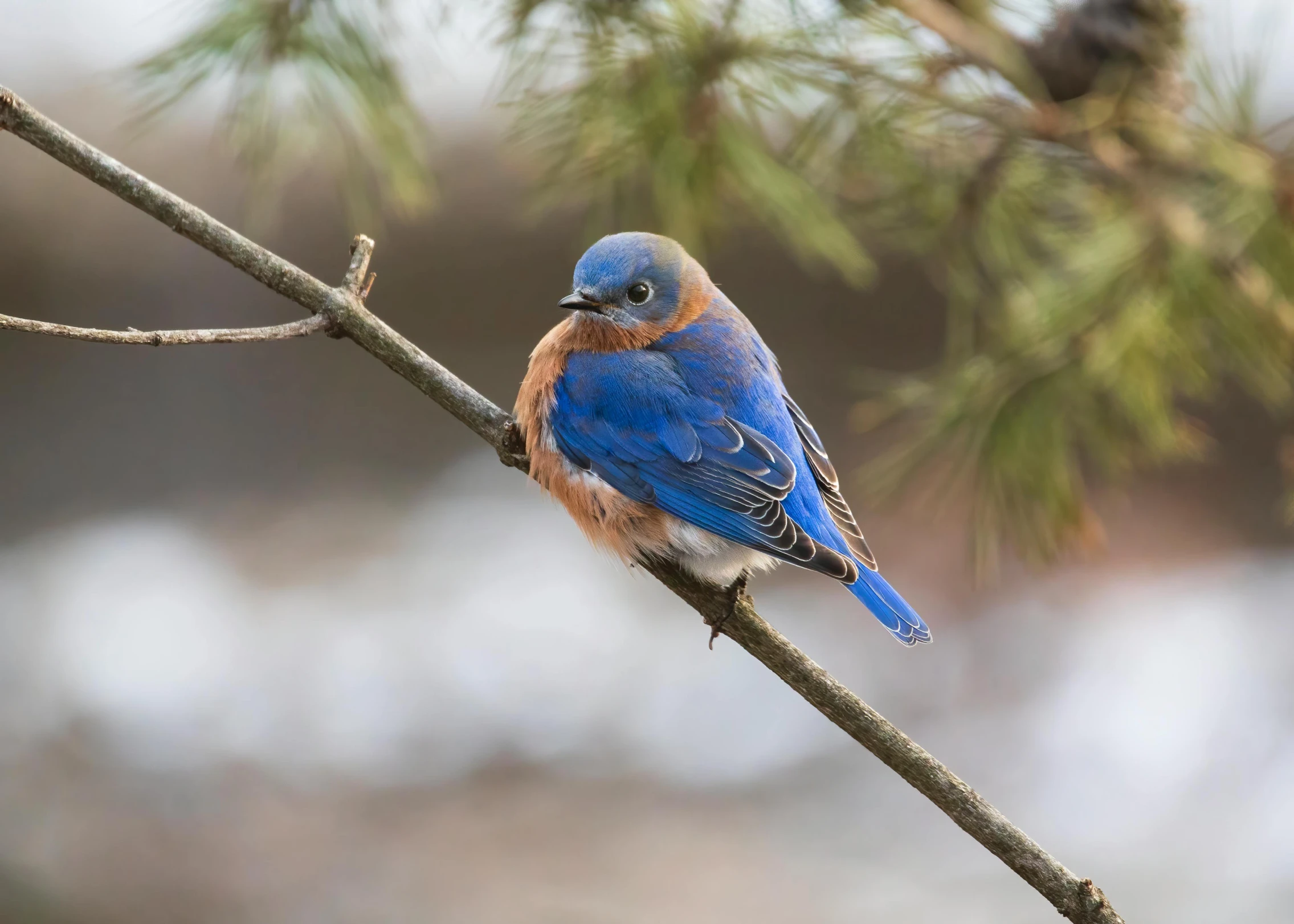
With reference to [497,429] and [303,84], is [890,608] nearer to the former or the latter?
[497,429]

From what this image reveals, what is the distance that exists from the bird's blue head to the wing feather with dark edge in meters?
0.27

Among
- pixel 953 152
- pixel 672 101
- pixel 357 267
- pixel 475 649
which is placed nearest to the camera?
pixel 357 267

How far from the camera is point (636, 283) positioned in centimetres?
201

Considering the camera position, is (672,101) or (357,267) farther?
(672,101)

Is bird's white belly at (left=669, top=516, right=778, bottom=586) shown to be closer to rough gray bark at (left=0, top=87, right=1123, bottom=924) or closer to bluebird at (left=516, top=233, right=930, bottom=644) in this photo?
bluebird at (left=516, top=233, right=930, bottom=644)

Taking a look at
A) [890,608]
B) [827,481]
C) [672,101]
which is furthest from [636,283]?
[890,608]

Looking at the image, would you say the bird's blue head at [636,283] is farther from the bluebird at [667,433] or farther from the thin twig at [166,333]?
the thin twig at [166,333]

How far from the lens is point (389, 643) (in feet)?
10.9

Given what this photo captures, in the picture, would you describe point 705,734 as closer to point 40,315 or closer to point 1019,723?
point 1019,723

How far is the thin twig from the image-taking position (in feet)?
4.00

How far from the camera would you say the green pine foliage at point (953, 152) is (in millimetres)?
2129

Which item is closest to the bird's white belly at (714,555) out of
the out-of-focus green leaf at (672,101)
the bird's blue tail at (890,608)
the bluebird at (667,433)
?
the bluebird at (667,433)

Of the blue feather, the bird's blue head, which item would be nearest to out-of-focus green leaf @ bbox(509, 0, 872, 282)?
the bird's blue head

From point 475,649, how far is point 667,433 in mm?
1486
